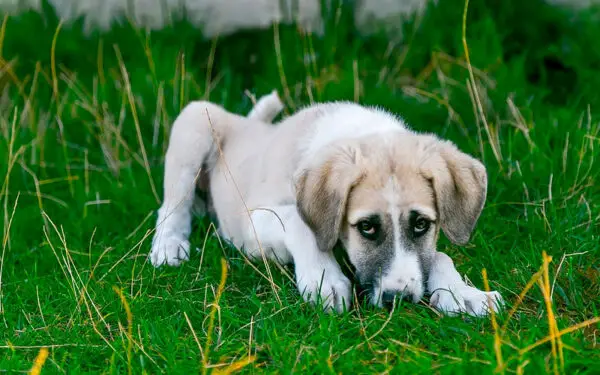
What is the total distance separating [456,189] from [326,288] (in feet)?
2.40

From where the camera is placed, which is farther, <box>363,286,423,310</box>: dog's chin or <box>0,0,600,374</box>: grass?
<box>363,286,423,310</box>: dog's chin

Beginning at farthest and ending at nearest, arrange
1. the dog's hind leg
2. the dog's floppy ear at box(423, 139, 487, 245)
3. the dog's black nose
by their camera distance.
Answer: the dog's hind leg
the dog's floppy ear at box(423, 139, 487, 245)
the dog's black nose

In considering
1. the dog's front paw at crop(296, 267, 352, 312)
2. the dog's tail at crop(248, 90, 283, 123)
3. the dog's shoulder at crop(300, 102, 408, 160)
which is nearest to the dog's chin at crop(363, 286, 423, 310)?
the dog's front paw at crop(296, 267, 352, 312)

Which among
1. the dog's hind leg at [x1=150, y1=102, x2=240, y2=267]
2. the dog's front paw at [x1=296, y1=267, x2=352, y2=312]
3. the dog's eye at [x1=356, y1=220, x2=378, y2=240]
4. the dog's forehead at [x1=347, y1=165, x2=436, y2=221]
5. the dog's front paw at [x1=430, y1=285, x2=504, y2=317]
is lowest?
the dog's hind leg at [x1=150, y1=102, x2=240, y2=267]

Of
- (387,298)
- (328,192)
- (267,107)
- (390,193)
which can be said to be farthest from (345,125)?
(267,107)

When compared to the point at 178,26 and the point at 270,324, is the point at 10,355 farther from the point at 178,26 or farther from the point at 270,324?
the point at 178,26

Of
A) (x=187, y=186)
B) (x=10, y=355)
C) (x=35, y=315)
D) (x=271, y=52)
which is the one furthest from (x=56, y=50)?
(x=10, y=355)

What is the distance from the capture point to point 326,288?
411 cm

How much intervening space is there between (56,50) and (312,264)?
12.2 feet

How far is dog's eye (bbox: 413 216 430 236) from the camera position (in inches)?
159

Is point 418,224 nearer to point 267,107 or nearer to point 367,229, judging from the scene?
point 367,229

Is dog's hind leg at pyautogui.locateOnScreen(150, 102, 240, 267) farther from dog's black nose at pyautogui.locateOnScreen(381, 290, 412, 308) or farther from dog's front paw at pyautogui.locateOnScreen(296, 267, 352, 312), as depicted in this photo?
dog's black nose at pyautogui.locateOnScreen(381, 290, 412, 308)

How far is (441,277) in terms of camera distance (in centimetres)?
420

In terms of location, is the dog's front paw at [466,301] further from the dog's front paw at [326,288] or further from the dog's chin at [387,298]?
the dog's front paw at [326,288]
